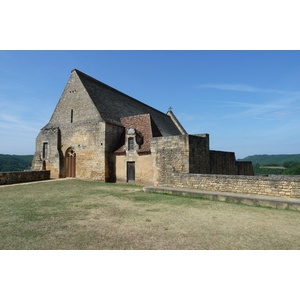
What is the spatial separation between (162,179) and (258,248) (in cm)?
990

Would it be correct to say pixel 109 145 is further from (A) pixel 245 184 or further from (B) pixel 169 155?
(A) pixel 245 184

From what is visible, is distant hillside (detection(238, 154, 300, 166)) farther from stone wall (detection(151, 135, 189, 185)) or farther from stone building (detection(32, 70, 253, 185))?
stone wall (detection(151, 135, 189, 185))

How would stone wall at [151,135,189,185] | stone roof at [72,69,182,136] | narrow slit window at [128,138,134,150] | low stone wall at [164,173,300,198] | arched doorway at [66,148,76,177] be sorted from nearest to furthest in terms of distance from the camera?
1. low stone wall at [164,173,300,198]
2. stone wall at [151,135,189,185]
3. narrow slit window at [128,138,134,150]
4. stone roof at [72,69,182,136]
5. arched doorway at [66,148,76,177]

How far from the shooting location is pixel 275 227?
17.4 ft

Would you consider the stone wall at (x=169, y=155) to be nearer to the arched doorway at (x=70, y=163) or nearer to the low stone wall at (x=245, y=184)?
the low stone wall at (x=245, y=184)

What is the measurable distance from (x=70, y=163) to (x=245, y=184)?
52.1ft

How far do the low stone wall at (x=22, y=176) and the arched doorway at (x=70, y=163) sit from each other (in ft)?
6.24

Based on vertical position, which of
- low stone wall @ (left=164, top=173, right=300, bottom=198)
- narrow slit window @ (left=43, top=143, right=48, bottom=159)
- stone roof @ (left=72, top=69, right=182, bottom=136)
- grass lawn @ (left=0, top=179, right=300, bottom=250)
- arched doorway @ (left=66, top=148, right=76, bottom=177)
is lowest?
grass lawn @ (left=0, top=179, right=300, bottom=250)

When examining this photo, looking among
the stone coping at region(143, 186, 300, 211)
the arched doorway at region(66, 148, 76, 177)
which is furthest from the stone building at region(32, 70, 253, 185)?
the stone coping at region(143, 186, 300, 211)

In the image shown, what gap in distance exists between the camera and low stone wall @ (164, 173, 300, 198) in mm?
8453

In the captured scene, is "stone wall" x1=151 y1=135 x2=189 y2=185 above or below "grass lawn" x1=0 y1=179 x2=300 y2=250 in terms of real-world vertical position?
above

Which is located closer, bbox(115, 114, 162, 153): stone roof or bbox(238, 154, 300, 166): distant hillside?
bbox(115, 114, 162, 153): stone roof

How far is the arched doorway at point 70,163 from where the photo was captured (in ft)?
63.9

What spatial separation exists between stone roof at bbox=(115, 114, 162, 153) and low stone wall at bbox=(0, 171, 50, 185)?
22.5 ft
